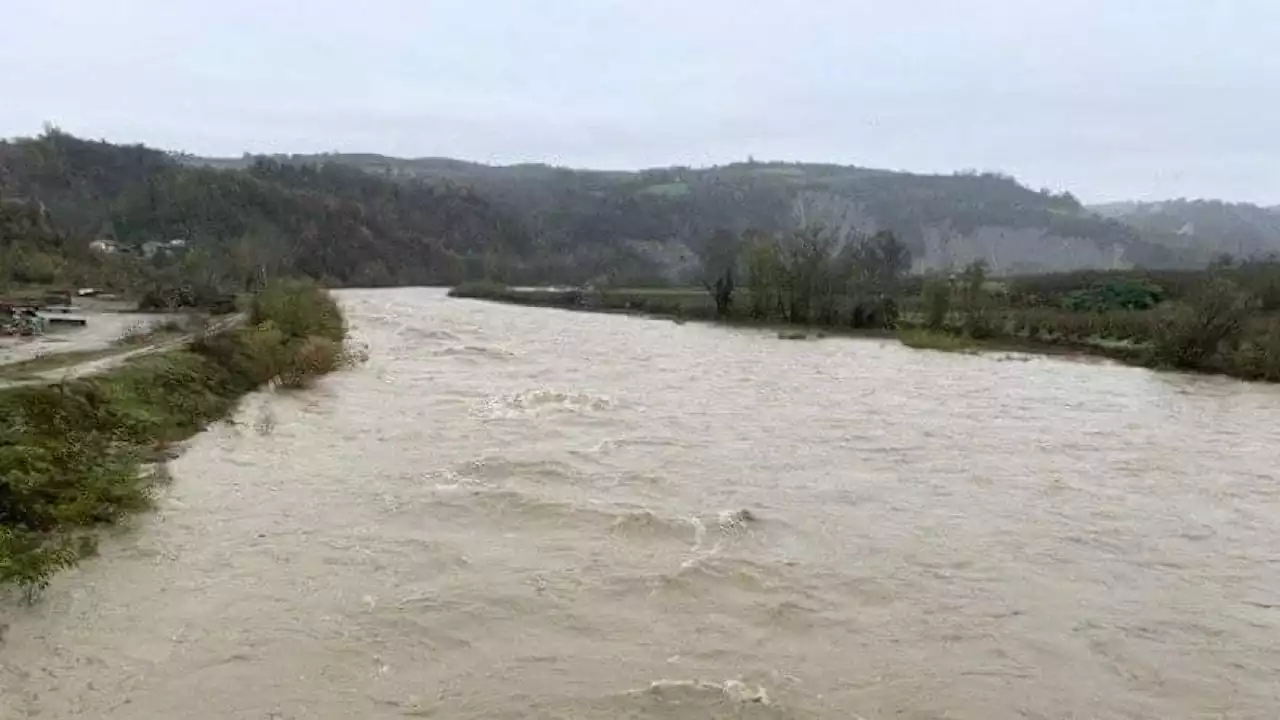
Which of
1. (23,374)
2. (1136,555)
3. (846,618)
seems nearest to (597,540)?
(846,618)

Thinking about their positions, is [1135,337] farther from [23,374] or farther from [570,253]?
[570,253]

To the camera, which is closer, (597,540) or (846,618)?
(846,618)

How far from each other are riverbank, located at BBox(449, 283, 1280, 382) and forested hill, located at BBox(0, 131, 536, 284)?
4446cm

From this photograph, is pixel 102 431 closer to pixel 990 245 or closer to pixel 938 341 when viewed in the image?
pixel 938 341

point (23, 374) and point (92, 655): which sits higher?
point (23, 374)

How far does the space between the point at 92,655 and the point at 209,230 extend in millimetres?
99130

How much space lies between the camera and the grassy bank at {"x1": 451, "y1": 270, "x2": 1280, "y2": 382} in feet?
108

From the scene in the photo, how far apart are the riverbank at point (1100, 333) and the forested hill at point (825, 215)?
7058 centimetres

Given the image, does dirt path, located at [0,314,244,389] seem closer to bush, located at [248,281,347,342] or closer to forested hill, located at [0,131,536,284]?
bush, located at [248,281,347,342]

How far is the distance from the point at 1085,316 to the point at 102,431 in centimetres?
4158

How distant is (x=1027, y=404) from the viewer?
24.7 metres

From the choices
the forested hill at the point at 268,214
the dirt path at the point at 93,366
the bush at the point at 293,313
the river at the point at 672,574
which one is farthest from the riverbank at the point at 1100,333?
the forested hill at the point at 268,214

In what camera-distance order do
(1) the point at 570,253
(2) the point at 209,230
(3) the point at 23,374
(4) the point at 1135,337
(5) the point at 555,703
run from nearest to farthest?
(5) the point at 555,703
(3) the point at 23,374
(4) the point at 1135,337
(2) the point at 209,230
(1) the point at 570,253

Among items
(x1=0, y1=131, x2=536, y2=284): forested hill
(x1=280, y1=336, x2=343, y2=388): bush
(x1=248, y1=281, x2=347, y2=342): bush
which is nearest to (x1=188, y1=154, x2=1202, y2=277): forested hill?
(x1=0, y1=131, x2=536, y2=284): forested hill
